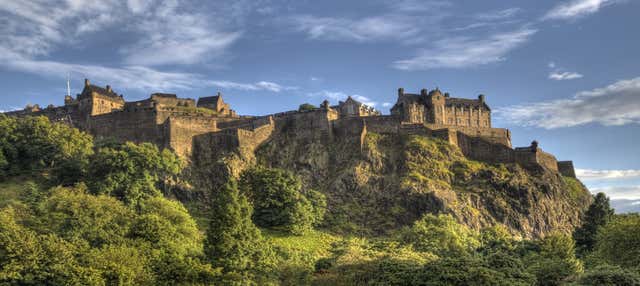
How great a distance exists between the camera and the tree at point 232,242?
4962 centimetres

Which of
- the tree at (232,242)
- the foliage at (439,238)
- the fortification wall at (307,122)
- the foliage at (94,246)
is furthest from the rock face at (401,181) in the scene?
the tree at (232,242)

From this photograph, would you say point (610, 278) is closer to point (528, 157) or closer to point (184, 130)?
point (528, 157)

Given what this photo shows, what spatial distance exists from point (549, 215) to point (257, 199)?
1831 inches

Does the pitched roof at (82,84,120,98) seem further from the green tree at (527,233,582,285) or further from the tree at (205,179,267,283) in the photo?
the green tree at (527,233,582,285)

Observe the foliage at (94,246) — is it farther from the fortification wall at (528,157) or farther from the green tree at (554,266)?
the fortification wall at (528,157)

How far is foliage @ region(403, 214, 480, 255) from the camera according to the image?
65.8 m

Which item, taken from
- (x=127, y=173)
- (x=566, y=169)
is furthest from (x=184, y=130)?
(x=566, y=169)

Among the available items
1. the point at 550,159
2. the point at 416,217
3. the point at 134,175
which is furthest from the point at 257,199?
the point at 550,159

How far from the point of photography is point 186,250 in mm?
52875

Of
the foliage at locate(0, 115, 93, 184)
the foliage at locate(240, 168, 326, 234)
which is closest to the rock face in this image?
the foliage at locate(240, 168, 326, 234)

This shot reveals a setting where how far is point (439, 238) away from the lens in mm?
67875

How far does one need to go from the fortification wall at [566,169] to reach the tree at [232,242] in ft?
274

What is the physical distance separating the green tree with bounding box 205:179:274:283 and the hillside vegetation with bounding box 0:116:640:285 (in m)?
0.12

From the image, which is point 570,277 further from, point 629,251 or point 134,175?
point 134,175
